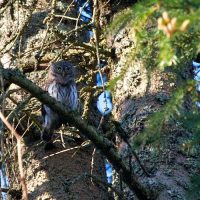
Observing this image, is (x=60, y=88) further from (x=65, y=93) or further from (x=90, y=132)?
(x=90, y=132)

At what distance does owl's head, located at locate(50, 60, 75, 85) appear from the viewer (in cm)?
513

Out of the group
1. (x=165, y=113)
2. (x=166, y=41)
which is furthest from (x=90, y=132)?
(x=166, y=41)

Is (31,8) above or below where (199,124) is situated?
above

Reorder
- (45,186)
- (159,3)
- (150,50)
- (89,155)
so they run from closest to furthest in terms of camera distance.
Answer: (159,3), (150,50), (45,186), (89,155)

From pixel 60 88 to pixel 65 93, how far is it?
218 mm

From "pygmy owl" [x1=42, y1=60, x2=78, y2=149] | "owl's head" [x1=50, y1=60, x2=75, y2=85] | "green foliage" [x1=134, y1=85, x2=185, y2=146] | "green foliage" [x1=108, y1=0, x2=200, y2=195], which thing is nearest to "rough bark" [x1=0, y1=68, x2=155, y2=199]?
"green foliage" [x1=108, y1=0, x2=200, y2=195]

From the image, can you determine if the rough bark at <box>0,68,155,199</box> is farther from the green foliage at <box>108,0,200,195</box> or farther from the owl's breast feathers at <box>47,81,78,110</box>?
the owl's breast feathers at <box>47,81,78,110</box>

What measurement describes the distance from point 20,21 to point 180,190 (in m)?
2.30

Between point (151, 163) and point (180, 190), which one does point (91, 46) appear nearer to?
point (151, 163)

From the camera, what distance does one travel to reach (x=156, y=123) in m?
2.16

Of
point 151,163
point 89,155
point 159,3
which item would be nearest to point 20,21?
point 89,155

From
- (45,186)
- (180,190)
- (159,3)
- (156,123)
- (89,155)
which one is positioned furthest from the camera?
(89,155)

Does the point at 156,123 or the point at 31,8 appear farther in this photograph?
the point at 31,8

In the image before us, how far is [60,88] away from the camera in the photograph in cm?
563
